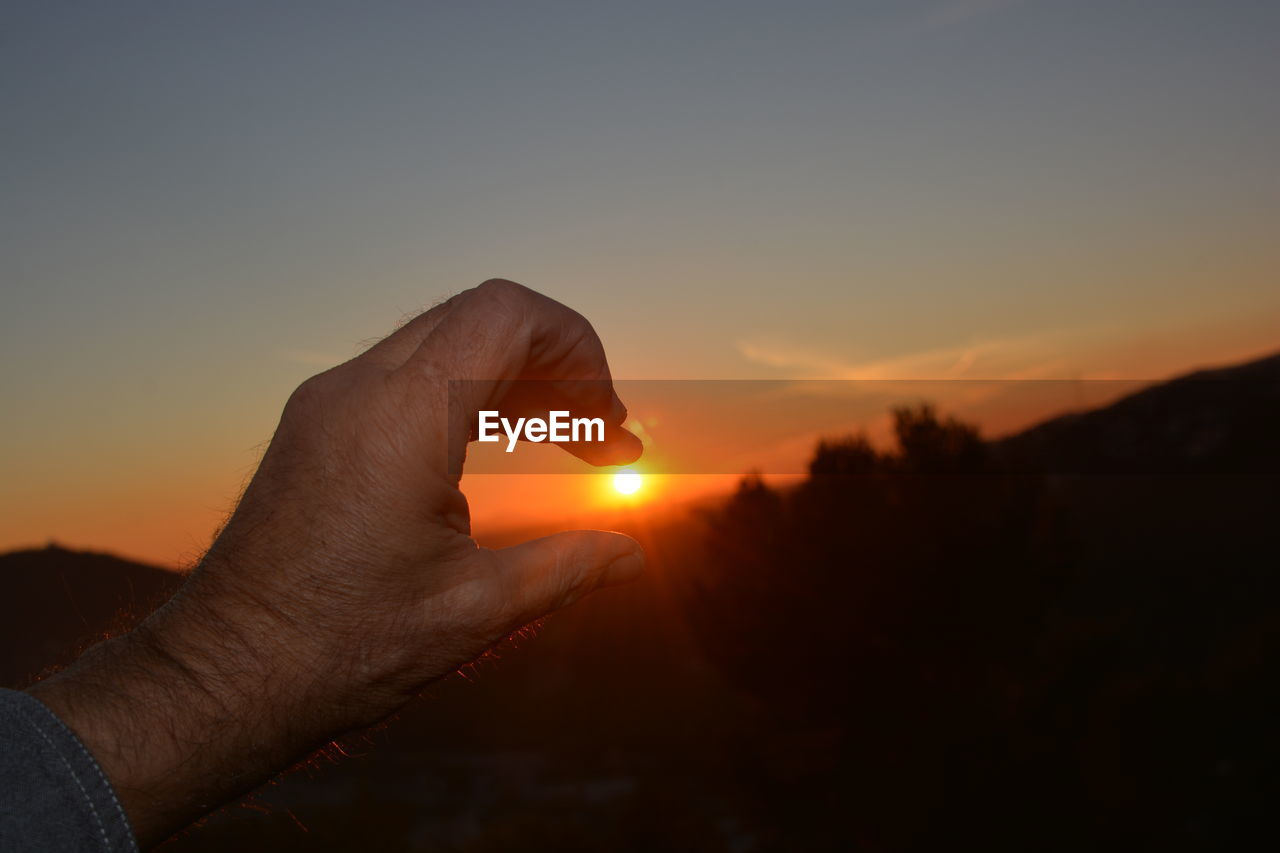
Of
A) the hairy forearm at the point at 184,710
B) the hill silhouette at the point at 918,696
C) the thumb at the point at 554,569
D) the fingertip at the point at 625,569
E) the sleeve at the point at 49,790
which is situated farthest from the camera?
the hill silhouette at the point at 918,696

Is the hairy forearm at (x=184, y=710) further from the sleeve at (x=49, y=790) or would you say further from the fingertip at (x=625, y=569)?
the fingertip at (x=625, y=569)

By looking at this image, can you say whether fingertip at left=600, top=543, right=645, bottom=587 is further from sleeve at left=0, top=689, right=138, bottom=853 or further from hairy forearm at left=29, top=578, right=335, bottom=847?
sleeve at left=0, top=689, right=138, bottom=853

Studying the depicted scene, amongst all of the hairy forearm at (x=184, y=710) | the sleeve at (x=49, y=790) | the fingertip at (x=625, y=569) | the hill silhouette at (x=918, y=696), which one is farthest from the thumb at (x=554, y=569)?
the hill silhouette at (x=918, y=696)

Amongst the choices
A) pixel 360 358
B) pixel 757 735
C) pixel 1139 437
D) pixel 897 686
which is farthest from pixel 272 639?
pixel 1139 437

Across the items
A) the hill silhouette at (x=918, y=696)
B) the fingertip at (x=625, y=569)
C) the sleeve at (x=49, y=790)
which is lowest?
the hill silhouette at (x=918, y=696)

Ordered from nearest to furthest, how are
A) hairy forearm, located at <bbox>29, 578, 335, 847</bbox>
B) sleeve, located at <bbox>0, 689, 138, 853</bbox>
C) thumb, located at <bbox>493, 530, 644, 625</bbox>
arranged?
sleeve, located at <bbox>0, 689, 138, 853</bbox>, hairy forearm, located at <bbox>29, 578, 335, 847</bbox>, thumb, located at <bbox>493, 530, 644, 625</bbox>

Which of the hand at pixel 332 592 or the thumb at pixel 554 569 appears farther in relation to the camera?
the thumb at pixel 554 569

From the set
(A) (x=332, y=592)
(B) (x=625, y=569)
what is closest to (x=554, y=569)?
(B) (x=625, y=569)

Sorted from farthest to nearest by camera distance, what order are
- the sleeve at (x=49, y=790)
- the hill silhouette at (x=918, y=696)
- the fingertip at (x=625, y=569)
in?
the hill silhouette at (x=918, y=696) → the fingertip at (x=625, y=569) → the sleeve at (x=49, y=790)

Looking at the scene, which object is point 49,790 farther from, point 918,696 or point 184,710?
point 918,696

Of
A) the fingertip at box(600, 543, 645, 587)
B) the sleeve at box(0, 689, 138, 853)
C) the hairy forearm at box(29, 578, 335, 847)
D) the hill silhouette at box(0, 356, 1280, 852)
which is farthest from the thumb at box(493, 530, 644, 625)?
the hill silhouette at box(0, 356, 1280, 852)
